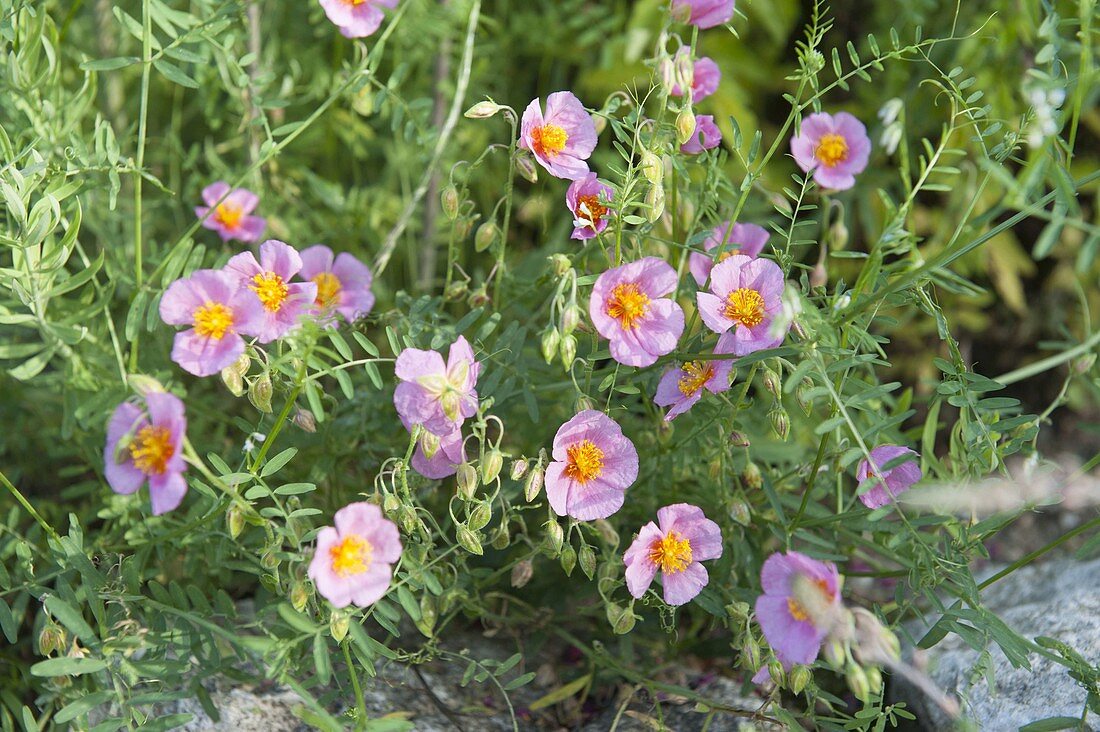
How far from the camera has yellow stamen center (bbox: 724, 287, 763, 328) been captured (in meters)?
1.39

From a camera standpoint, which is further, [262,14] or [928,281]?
[262,14]

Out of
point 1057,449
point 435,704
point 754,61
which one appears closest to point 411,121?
point 435,704

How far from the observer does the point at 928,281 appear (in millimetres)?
1402

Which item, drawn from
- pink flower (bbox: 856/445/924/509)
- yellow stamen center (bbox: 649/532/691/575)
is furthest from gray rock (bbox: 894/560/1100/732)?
yellow stamen center (bbox: 649/532/691/575)

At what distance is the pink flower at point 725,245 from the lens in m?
1.52

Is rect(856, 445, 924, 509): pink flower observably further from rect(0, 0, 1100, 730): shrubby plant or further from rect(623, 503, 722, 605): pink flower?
rect(623, 503, 722, 605): pink flower

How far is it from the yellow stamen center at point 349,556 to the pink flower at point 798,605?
0.49 m

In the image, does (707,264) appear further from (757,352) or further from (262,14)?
(262,14)

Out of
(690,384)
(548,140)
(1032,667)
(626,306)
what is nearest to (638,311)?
(626,306)

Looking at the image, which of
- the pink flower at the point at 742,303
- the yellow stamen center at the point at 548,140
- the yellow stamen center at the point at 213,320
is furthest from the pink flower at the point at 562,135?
the yellow stamen center at the point at 213,320

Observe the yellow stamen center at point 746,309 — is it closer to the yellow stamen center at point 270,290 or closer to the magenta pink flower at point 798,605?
the magenta pink flower at point 798,605

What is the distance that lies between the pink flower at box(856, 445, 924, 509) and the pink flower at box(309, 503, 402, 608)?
65cm

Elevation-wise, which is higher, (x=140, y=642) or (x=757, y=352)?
(x=757, y=352)

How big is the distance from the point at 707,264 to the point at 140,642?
3.16 feet
